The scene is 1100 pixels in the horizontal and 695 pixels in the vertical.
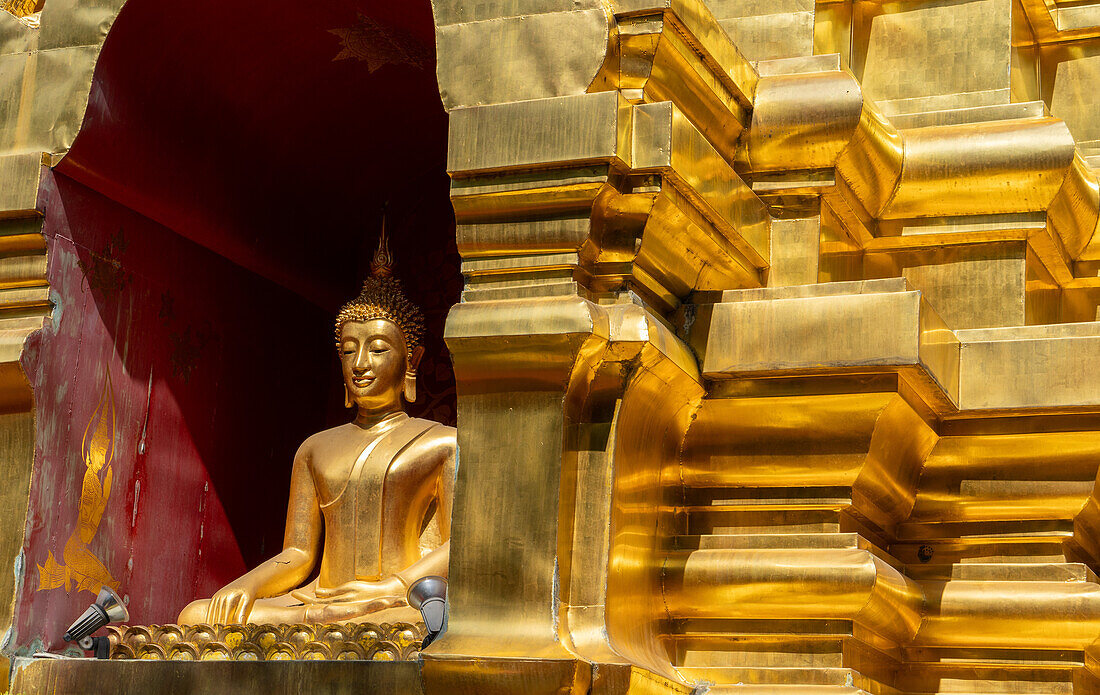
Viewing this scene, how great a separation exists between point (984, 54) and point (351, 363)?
2529 mm

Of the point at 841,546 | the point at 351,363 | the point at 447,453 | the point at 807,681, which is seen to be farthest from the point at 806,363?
the point at 351,363

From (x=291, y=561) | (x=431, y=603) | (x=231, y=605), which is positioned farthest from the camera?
(x=291, y=561)

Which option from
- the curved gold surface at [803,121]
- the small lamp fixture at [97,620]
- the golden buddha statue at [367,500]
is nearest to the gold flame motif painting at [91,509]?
the small lamp fixture at [97,620]

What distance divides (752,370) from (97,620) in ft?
6.98

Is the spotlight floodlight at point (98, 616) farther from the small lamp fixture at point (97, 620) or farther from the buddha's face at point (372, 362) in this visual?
the buddha's face at point (372, 362)

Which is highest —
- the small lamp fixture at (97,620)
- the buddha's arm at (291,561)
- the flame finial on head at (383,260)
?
the flame finial on head at (383,260)

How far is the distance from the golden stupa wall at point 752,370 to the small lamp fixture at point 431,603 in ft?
0.41

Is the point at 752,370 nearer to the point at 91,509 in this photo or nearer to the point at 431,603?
the point at 431,603

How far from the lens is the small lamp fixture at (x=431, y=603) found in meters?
4.39

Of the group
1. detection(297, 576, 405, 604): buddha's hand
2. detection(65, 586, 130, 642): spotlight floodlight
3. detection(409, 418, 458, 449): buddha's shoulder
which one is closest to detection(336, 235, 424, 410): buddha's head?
detection(409, 418, 458, 449): buddha's shoulder

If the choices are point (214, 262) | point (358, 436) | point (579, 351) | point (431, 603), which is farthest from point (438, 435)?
point (579, 351)

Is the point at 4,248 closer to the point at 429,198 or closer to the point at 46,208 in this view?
the point at 46,208

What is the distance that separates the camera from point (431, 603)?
175 inches

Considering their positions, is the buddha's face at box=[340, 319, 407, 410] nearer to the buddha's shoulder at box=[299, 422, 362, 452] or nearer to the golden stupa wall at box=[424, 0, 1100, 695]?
the buddha's shoulder at box=[299, 422, 362, 452]
